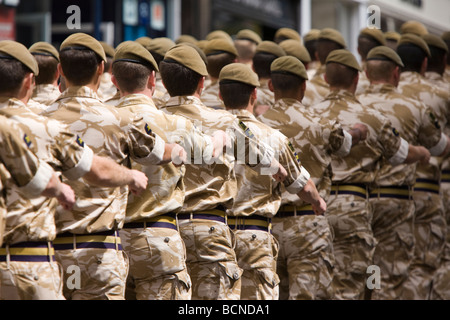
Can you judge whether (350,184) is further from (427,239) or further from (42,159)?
(42,159)

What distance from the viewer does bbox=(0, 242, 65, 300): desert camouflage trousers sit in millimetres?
4566

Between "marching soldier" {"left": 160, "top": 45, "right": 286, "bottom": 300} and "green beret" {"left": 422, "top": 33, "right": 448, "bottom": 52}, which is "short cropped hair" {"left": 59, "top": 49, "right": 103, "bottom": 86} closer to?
"marching soldier" {"left": 160, "top": 45, "right": 286, "bottom": 300}

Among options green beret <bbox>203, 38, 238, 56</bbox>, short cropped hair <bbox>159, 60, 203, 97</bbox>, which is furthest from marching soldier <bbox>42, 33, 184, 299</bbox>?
green beret <bbox>203, 38, 238, 56</bbox>

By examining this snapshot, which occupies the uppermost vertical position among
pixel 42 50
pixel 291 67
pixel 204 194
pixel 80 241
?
pixel 42 50

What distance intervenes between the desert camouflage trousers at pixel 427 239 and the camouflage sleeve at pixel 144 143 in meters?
4.21

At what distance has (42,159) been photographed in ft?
15.0

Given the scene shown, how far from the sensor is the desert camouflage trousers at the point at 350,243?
7742 millimetres

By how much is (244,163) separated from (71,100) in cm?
139

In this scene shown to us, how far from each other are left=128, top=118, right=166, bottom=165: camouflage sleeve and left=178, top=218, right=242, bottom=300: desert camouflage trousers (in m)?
0.88

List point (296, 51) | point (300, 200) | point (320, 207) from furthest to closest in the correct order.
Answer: point (296, 51)
point (300, 200)
point (320, 207)

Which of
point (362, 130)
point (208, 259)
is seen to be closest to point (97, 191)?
point (208, 259)

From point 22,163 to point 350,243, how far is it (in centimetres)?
404

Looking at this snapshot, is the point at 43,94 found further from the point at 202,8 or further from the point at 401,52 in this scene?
the point at 202,8

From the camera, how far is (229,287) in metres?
6.09
